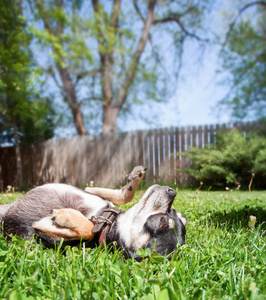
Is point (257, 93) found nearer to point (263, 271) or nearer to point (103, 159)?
point (103, 159)

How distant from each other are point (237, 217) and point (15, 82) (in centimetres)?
888

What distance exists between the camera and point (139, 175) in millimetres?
2412

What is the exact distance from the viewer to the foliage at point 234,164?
7176 mm

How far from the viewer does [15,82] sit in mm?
9227

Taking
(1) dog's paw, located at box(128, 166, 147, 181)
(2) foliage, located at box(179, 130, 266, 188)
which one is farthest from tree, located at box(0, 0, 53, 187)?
(1) dog's paw, located at box(128, 166, 147, 181)

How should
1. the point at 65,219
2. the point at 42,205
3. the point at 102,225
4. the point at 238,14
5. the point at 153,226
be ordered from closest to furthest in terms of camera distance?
1. the point at 153,226
2. the point at 65,219
3. the point at 102,225
4. the point at 42,205
5. the point at 238,14

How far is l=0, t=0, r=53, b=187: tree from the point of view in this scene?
923cm

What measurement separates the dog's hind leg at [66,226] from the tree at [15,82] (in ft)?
25.4

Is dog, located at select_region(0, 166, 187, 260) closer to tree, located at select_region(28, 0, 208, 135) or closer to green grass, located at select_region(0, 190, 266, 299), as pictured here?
green grass, located at select_region(0, 190, 266, 299)

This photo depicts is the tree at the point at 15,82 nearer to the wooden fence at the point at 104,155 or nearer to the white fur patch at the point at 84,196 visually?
the wooden fence at the point at 104,155

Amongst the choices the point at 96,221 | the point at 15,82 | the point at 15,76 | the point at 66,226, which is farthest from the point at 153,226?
the point at 15,76

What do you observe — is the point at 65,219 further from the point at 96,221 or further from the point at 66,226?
the point at 96,221

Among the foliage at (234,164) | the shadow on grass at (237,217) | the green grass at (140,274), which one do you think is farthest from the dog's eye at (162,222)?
the foliage at (234,164)

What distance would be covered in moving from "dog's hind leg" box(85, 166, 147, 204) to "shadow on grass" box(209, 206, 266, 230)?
93 centimetres
